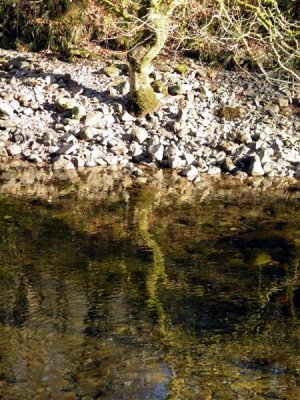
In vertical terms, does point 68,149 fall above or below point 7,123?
below

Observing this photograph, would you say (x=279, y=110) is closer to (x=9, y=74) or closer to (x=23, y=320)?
(x=9, y=74)

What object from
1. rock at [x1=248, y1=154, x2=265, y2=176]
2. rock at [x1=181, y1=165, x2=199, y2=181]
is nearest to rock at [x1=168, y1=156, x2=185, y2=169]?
rock at [x1=181, y1=165, x2=199, y2=181]

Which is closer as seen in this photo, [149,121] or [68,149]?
[68,149]

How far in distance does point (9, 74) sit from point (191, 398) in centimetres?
1304

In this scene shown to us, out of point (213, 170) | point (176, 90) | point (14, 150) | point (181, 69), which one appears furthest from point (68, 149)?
point (181, 69)

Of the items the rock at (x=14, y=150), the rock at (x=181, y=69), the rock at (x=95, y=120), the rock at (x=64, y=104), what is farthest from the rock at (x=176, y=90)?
the rock at (x=14, y=150)

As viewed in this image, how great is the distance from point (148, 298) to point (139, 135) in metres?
7.69

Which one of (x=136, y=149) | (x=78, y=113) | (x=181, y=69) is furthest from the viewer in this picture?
(x=181, y=69)

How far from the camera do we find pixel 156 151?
15484 mm

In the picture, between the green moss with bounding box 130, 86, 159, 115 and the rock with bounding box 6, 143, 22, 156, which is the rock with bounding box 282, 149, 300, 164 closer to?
the green moss with bounding box 130, 86, 159, 115

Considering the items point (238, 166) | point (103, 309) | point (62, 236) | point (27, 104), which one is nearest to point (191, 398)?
point (103, 309)

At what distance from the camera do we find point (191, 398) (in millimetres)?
6398

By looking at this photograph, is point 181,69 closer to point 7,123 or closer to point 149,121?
point 149,121

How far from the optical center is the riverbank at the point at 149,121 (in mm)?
15477
